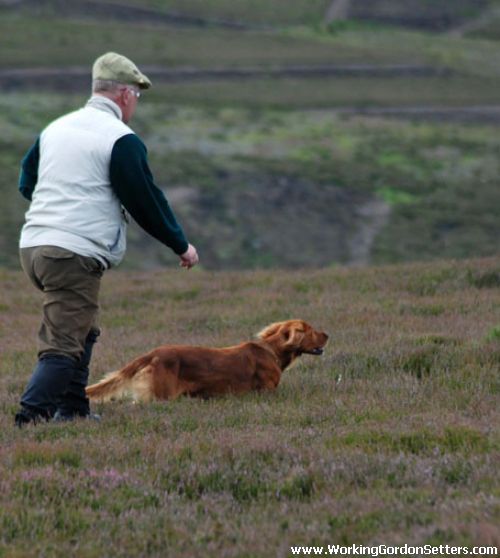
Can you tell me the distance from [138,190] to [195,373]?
5.86 ft

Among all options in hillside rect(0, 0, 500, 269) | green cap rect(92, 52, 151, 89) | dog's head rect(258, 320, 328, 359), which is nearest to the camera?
green cap rect(92, 52, 151, 89)

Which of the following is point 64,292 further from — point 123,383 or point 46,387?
point 123,383

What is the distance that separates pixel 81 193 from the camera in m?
7.07

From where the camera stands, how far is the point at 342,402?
782 cm

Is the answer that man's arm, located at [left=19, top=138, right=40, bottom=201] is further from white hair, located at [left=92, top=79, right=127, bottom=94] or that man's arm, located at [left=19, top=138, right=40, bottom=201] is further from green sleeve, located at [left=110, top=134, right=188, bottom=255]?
green sleeve, located at [left=110, top=134, right=188, bottom=255]

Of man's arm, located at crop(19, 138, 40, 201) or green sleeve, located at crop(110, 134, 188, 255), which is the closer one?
green sleeve, located at crop(110, 134, 188, 255)

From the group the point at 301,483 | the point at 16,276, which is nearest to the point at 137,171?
the point at 301,483

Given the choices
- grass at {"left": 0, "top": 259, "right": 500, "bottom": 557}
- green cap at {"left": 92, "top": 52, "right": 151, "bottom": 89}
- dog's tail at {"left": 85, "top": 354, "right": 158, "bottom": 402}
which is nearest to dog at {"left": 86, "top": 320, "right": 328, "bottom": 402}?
dog's tail at {"left": 85, "top": 354, "right": 158, "bottom": 402}

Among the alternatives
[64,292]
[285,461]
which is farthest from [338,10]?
[285,461]

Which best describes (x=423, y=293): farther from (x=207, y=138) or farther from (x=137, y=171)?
(x=207, y=138)

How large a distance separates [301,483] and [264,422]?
1579 mm

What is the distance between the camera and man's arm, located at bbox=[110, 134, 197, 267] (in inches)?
277

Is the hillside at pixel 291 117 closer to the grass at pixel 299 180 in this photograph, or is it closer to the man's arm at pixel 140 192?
the grass at pixel 299 180

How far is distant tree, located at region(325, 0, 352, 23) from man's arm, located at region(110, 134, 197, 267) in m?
53.9
